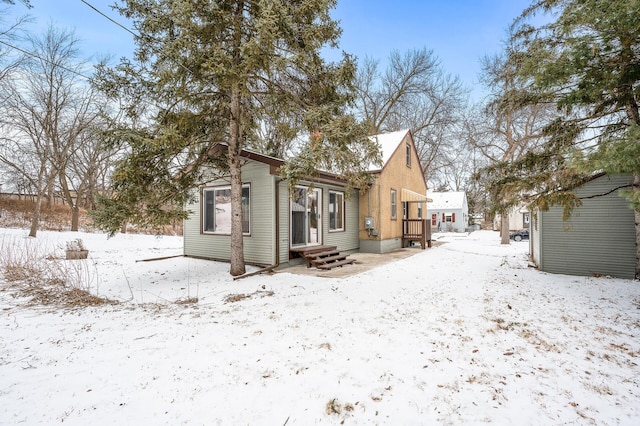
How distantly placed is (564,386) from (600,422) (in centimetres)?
50

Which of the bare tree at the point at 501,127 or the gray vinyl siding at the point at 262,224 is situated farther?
the bare tree at the point at 501,127

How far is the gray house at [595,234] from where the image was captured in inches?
297

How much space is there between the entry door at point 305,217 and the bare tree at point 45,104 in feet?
42.1

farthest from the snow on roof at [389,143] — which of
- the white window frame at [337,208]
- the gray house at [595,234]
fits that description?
the gray house at [595,234]

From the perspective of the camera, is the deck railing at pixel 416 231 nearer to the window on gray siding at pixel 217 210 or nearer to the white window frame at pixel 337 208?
the white window frame at pixel 337 208

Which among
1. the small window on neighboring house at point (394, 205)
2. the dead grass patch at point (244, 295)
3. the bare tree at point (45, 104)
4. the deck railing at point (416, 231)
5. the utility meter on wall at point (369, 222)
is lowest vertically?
the dead grass patch at point (244, 295)

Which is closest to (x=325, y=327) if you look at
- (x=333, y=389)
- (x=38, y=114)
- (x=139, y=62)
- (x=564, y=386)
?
(x=333, y=389)

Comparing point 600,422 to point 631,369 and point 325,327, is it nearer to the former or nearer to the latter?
point 631,369

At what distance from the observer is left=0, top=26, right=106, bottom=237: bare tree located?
15.2m

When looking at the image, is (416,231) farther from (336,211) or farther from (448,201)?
(448,201)

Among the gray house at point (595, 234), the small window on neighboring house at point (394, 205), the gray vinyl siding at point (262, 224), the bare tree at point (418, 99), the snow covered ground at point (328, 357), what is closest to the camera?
the snow covered ground at point (328, 357)

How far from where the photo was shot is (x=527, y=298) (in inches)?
234

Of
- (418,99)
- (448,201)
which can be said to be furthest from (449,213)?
(418,99)

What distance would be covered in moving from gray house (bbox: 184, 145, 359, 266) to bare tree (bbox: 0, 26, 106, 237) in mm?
10196
